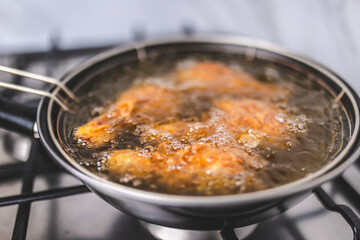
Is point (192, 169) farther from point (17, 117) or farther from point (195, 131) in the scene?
point (17, 117)

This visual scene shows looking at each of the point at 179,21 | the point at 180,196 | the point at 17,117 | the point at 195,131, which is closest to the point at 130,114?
the point at 195,131

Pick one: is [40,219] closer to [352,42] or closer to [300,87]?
[300,87]

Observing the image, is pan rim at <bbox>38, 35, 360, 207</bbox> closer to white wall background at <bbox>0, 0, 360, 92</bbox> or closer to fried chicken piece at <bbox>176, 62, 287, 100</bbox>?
fried chicken piece at <bbox>176, 62, 287, 100</bbox>

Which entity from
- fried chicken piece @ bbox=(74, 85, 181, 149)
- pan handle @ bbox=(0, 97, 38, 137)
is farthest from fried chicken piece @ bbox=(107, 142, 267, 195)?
pan handle @ bbox=(0, 97, 38, 137)

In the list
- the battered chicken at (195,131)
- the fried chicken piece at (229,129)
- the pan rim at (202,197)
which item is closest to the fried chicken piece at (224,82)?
the battered chicken at (195,131)

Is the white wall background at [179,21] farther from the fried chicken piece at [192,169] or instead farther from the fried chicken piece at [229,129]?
the fried chicken piece at [192,169]
